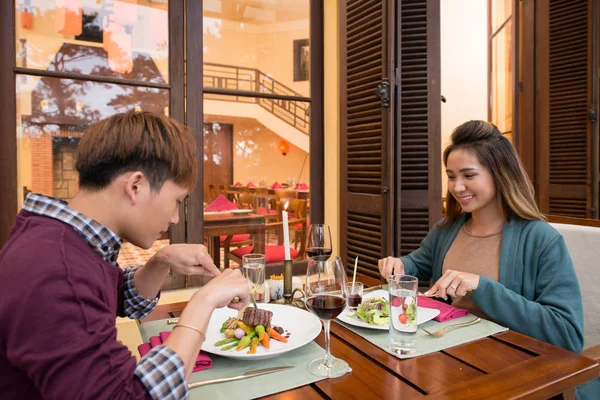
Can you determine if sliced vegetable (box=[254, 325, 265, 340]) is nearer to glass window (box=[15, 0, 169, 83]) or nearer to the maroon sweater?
the maroon sweater

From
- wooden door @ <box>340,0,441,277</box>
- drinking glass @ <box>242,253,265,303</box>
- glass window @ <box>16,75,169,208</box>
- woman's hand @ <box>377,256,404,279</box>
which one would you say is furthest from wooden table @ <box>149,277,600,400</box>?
glass window @ <box>16,75,169,208</box>

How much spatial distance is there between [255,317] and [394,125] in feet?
4.91

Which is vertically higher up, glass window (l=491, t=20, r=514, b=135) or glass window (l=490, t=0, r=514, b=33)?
glass window (l=490, t=0, r=514, b=33)

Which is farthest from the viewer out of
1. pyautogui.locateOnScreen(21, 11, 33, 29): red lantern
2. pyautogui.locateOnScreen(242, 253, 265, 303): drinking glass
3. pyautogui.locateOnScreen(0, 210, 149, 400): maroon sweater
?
pyautogui.locateOnScreen(21, 11, 33, 29): red lantern

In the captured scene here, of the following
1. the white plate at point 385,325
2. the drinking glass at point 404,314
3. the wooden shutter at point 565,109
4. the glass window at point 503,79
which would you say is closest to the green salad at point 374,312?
the white plate at point 385,325

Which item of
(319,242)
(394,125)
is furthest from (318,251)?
(394,125)

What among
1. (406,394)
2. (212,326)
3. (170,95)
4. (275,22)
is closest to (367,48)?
(275,22)

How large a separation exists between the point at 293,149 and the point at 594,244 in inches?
67.6

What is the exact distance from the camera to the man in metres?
0.62

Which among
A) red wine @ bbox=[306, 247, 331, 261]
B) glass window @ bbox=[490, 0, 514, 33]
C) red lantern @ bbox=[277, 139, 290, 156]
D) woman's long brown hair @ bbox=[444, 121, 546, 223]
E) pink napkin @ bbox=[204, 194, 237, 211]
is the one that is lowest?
red wine @ bbox=[306, 247, 331, 261]

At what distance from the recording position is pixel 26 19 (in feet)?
6.83

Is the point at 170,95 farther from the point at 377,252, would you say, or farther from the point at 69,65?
the point at 377,252

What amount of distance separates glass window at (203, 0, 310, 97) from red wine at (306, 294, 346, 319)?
182 centimetres

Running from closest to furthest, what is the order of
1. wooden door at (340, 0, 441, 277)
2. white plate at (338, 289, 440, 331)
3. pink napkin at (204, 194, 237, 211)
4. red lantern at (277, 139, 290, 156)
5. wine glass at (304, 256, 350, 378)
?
1. wine glass at (304, 256, 350, 378)
2. white plate at (338, 289, 440, 331)
3. wooden door at (340, 0, 441, 277)
4. pink napkin at (204, 194, 237, 211)
5. red lantern at (277, 139, 290, 156)
